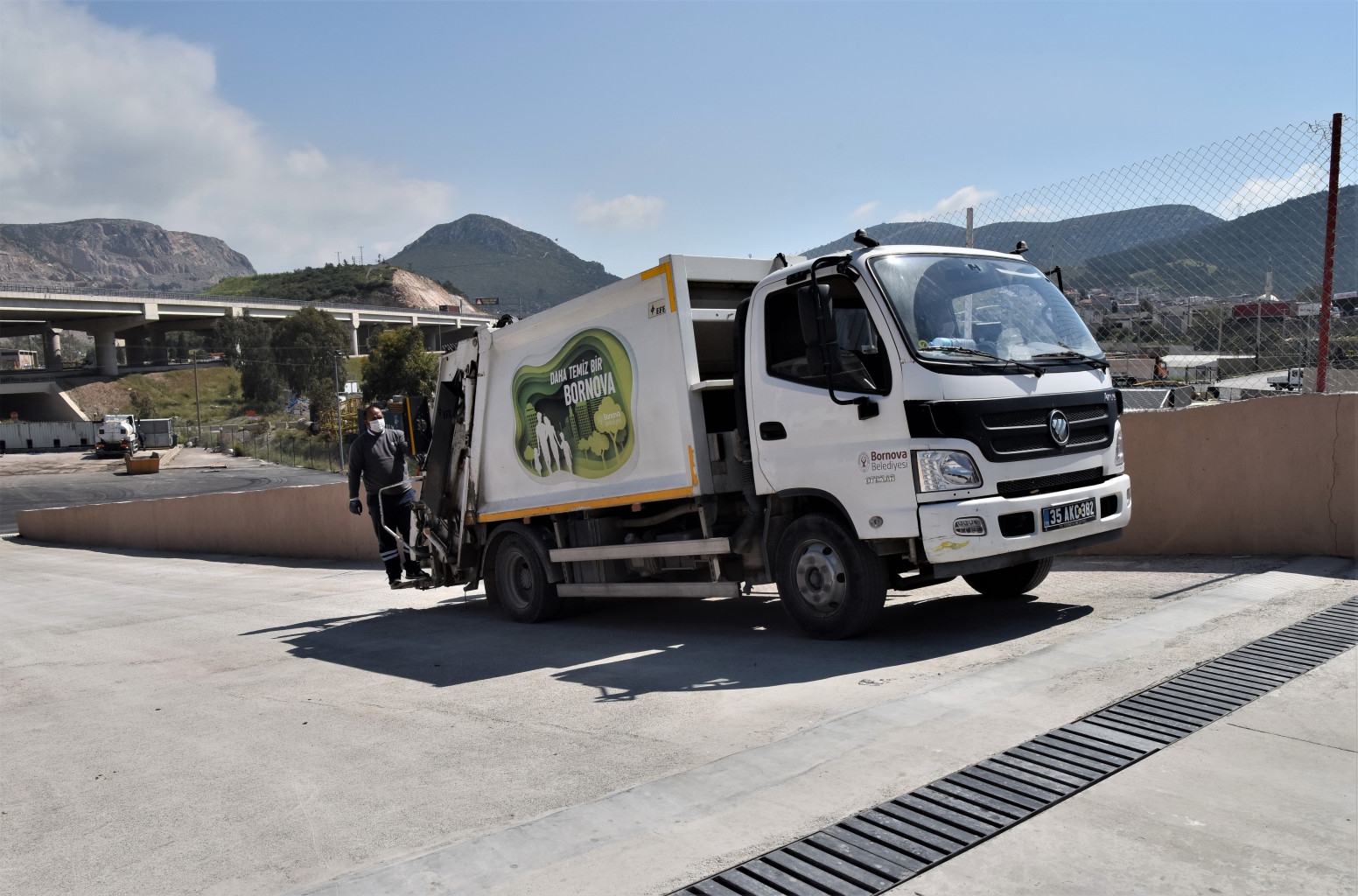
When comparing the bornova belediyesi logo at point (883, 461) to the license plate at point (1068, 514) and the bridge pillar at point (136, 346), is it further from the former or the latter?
the bridge pillar at point (136, 346)

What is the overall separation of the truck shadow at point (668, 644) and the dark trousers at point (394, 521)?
880 mm

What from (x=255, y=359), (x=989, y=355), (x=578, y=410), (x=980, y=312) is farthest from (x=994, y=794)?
(x=255, y=359)

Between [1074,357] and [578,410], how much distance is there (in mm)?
3833

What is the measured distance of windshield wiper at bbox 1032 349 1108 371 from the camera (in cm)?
639

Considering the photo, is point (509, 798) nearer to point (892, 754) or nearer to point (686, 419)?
point (892, 754)

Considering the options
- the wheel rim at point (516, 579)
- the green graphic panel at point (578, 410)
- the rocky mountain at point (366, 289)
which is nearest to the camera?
the green graphic panel at point (578, 410)

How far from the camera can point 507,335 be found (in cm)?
924

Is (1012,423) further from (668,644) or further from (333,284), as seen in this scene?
(333,284)

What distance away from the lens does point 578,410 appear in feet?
27.2

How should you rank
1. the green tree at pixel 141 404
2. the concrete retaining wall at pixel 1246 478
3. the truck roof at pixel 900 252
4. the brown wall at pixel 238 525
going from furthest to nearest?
the green tree at pixel 141 404
the brown wall at pixel 238 525
the concrete retaining wall at pixel 1246 478
the truck roof at pixel 900 252

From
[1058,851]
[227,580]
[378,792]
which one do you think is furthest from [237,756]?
[227,580]

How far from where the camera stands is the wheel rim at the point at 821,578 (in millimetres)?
6363

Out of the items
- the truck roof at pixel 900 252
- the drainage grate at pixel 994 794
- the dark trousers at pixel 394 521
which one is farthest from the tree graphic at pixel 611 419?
the drainage grate at pixel 994 794

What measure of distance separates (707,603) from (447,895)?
621 cm
